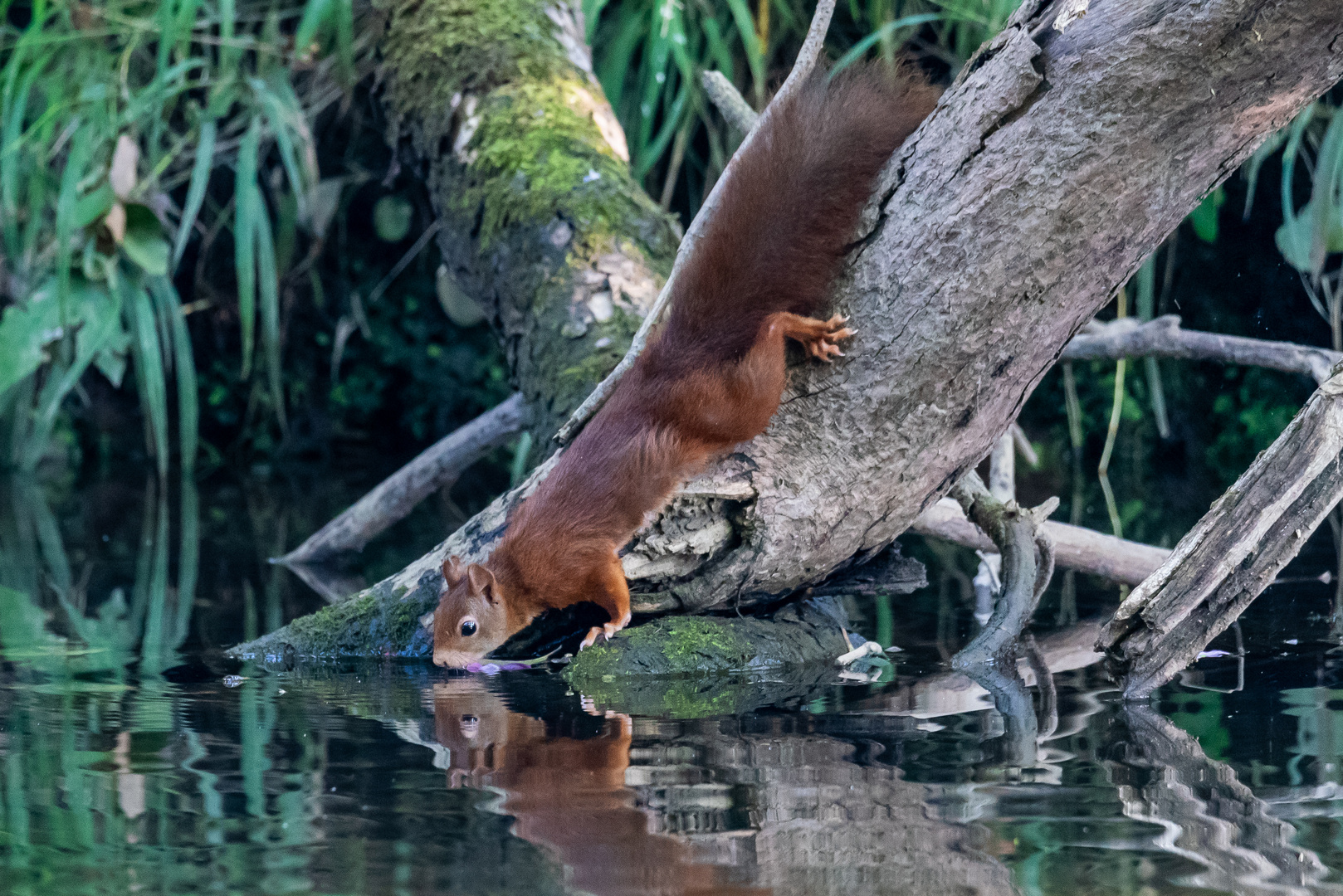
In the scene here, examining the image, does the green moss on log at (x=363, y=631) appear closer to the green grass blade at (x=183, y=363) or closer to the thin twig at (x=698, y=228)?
the thin twig at (x=698, y=228)

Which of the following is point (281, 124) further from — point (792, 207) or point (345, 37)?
point (792, 207)

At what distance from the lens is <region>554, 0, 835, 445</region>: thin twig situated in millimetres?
2320

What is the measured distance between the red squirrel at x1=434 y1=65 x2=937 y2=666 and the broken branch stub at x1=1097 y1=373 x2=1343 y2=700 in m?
0.63

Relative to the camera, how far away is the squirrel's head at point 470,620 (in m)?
2.27

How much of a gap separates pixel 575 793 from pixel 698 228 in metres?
1.21

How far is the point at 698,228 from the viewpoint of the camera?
239 centimetres

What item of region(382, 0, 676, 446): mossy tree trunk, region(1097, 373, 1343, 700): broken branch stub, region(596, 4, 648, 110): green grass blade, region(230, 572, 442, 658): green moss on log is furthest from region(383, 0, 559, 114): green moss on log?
region(1097, 373, 1343, 700): broken branch stub

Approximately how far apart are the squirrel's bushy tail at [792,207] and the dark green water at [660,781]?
2.06 feet

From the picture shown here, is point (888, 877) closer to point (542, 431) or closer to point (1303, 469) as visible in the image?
point (1303, 469)

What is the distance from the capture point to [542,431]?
306cm

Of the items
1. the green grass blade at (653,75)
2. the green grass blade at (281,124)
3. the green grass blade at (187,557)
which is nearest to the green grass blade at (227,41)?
the green grass blade at (281,124)

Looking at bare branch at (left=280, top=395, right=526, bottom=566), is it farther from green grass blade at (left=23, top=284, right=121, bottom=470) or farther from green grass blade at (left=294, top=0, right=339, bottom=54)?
green grass blade at (left=294, top=0, right=339, bottom=54)

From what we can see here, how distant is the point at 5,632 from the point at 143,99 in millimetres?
2640

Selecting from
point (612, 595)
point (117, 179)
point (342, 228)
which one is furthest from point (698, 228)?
point (342, 228)
